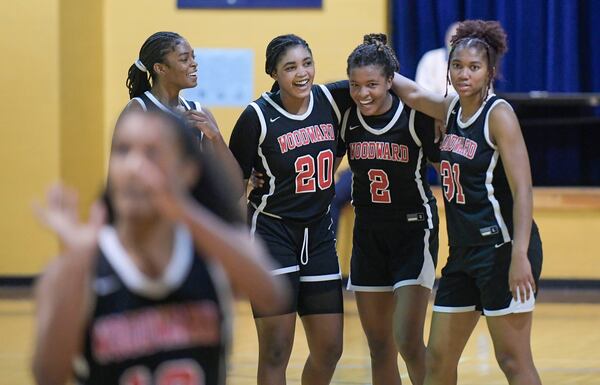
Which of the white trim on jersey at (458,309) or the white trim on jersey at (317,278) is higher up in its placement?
the white trim on jersey at (317,278)

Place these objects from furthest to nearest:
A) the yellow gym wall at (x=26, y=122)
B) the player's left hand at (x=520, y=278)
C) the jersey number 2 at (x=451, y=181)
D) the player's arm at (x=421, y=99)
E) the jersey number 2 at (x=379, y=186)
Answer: the yellow gym wall at (x=26, y=122)
the jersey number 2 at (x=379, y=186)
the player's arm at (x=421, y=99)
the jersey number 2 at (x=451, y=181)
the player's left hand at (x=520, y=278)

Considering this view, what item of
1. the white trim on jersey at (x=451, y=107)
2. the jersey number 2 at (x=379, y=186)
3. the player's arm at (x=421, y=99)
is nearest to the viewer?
the white trim on jersey at (x=451, y=107)

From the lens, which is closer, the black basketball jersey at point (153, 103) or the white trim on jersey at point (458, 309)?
the white trim on jersey at point (458, 309)

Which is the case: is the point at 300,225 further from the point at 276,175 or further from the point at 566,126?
the point at 566,126

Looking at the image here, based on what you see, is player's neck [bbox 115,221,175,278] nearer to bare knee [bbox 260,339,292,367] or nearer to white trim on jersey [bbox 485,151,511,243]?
white trim on jersey [bbox 485,151,511,243]

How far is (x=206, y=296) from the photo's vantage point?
2.17 metres

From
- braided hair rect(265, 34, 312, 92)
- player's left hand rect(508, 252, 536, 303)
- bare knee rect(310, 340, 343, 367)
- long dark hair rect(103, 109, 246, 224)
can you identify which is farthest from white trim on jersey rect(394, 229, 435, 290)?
long dark hair rect(103, 109, 246, 224)

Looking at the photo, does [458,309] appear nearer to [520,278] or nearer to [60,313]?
[520,278]

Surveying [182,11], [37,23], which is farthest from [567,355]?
[37,23]

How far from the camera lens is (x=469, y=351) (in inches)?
272

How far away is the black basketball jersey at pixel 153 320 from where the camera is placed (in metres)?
2.12

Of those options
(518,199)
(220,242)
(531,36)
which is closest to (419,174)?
(518,199)

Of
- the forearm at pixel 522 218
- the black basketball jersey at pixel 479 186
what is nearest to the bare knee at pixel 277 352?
the black basketball jersey at pixel 479 186

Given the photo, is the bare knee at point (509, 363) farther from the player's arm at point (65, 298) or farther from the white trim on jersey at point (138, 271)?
the player's arm at point (65, 298)
